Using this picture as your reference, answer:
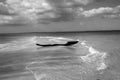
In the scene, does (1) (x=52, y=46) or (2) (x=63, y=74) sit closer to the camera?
→ (2) (x=63, y=74)

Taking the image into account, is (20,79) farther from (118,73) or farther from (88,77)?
(118,73)

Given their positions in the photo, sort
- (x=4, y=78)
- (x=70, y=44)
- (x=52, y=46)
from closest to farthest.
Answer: (x=4, y=78)
(x=52, y=46)
(x=70, y=44)

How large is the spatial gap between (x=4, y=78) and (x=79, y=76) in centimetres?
779

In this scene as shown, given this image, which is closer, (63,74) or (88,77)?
(88,77)

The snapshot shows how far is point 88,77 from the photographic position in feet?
35.8

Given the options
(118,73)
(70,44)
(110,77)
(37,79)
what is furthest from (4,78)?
(70,44)

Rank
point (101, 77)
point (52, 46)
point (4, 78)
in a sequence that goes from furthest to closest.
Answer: point (52, 46) < point (4, 78) < point (101, 77)

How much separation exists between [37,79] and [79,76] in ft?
13.8

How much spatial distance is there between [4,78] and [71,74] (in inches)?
277

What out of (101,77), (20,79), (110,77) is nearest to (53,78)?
(20,79)

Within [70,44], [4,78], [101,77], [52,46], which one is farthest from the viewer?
[70,44]

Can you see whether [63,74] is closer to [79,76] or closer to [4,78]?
[79,76]

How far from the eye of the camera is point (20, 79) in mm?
11102

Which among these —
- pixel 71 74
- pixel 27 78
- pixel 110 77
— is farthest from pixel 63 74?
pixel 110 77
